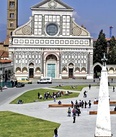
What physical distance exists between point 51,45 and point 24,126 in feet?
199

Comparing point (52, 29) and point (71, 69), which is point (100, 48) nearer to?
point (71, 69)

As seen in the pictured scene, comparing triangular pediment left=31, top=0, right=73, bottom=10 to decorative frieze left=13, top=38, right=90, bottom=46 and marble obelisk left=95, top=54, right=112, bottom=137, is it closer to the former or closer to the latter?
decorative frieze left=13, top=38, right=90, bottom=46

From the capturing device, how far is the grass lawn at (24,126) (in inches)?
1023

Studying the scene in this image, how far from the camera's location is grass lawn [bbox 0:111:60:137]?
2598cm

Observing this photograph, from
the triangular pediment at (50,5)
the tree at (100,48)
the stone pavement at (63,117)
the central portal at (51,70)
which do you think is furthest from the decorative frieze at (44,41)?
the stone pavement at (63,117)

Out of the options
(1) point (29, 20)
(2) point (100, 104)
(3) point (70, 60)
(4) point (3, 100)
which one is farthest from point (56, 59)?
(2) point (100, 104)

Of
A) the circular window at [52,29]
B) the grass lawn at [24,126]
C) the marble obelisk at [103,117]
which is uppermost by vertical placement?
the circular window at [52,29]

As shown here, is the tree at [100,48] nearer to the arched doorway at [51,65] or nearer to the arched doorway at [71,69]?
the arched doorway at [71,69]

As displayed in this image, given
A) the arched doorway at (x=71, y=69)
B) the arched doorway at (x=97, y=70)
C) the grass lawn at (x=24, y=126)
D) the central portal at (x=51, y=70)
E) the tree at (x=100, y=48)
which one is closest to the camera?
the grass lawn at (x=24, y=126)

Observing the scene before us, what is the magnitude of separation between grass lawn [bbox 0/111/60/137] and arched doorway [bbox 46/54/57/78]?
55.1 meters

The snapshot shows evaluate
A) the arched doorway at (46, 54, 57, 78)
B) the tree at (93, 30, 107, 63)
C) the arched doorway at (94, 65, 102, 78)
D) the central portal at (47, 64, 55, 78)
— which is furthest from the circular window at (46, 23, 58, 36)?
the tree at (93, 30, 107, 63)

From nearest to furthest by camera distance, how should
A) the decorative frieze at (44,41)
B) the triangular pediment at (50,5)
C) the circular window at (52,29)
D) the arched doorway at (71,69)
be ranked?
the decorative frieze at (44,41) → the circular window at (52,29) → the triangular pediment at (50,5) → the arched doorway at (71,69)

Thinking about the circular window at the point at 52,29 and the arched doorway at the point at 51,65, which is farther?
the arched doorway at the point at 51,65

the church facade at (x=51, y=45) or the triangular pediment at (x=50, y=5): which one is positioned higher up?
the triangular pediment at (x=50, y=5)
